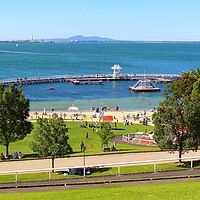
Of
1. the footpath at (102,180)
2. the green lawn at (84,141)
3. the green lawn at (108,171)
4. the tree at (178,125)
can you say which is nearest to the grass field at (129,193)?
the footpath at (102,180)

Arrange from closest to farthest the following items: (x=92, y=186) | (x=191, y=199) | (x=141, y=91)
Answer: (x=191, y=199), (x=92, y=186), (x=141, y=91)

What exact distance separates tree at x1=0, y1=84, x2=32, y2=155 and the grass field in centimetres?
1341

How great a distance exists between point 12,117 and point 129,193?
16436 mm

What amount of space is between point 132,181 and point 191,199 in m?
5.00

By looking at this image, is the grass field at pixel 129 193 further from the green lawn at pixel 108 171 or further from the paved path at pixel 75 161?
the paved path at pixel 75 161

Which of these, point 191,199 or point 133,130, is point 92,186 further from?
point 133,130

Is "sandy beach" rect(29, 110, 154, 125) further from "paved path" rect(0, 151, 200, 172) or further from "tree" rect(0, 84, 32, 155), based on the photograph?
"paved path" rect(0, 151, 200, 172)

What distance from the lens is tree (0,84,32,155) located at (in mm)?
30781

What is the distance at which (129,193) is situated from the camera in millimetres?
16406

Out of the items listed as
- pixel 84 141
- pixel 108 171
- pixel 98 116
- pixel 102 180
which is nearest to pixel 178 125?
pixel 108 171

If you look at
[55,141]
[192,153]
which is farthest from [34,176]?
[192,153]

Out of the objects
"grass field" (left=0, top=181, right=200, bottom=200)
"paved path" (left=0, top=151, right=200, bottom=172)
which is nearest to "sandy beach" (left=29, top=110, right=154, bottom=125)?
"paved path" (left=0, top=151, right=200, bottom=172)

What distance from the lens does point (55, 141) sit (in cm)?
2353

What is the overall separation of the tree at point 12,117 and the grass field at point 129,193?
44.0 ft
